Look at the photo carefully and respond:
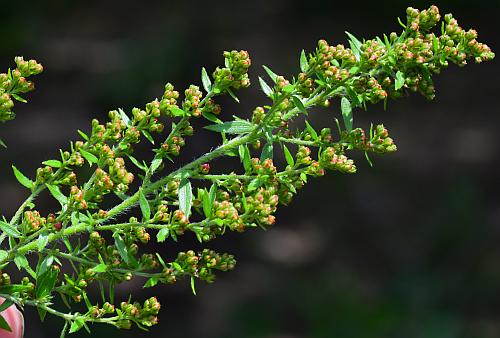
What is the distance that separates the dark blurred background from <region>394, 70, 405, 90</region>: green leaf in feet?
17.0

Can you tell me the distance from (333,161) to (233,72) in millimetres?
363

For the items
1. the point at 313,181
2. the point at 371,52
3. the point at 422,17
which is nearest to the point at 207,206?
the point at 371,52

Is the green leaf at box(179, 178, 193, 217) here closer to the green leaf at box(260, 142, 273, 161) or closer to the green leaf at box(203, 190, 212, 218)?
the green leaf at box(203, 190, 212, 218)

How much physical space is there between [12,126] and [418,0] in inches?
203

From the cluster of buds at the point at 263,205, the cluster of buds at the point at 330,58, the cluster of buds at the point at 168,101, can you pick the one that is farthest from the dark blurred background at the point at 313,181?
the cluster of buds at the point at 330,58

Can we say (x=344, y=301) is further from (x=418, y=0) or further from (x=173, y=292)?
(x=418, y=0)

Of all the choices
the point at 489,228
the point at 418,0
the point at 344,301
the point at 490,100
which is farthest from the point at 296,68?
the point at 344,301

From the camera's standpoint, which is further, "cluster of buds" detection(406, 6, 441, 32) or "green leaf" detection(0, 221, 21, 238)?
"cluster of buds" detection(406, 6, 441, 32)

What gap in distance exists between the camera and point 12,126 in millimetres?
10281

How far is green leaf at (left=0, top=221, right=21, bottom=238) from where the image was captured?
7.21 ft

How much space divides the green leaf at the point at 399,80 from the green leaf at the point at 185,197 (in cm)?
61

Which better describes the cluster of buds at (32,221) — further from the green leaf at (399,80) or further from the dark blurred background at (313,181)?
the dark blurred background at (313,181)

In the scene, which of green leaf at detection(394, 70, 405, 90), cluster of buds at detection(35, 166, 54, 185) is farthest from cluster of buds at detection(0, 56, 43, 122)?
green leaf at detection(394, 70, 405, 90)

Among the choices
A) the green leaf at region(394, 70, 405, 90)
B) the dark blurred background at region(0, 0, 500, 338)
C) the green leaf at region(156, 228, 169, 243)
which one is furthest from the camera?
the dark blurred background at region(0, 0, 500, 338)
